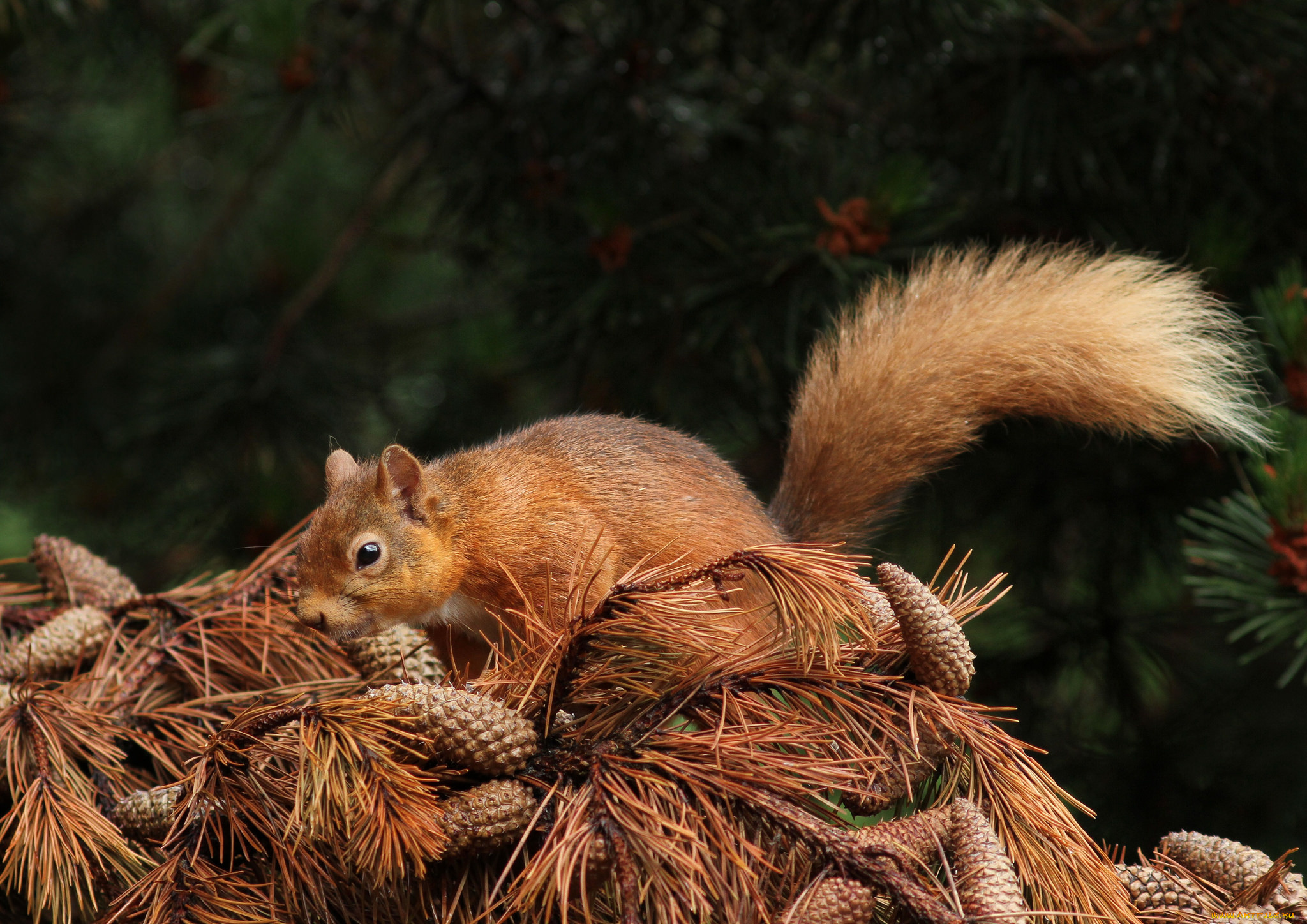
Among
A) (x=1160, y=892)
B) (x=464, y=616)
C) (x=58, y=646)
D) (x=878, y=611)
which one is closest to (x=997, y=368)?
(x=878, y=611)

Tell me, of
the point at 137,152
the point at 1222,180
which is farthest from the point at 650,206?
the point at 137,152

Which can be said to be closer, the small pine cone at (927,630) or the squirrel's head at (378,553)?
the small pine cone at (927,630)

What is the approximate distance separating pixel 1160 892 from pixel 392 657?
602mm

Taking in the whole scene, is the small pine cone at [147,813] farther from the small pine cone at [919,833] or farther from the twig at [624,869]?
the small pine cone at [919,833]

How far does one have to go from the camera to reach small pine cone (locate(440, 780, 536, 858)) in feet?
1.87

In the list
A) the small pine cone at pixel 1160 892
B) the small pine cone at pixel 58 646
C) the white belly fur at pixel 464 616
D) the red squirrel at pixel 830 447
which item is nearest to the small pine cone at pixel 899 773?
the small pine cone at pixel 1160 892

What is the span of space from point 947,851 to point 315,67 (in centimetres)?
134

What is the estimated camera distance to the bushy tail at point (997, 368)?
895 millimetres

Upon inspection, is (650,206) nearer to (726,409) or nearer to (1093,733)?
(726,409)

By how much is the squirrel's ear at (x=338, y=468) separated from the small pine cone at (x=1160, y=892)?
2.66 feet

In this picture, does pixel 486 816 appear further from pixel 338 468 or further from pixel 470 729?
pixel 338 468

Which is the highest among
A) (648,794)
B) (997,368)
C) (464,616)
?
(997,368)

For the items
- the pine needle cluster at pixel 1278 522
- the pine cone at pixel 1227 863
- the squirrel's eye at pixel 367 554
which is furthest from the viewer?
the squirrel's eye at pixel 367 554

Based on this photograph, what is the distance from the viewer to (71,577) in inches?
38.5
